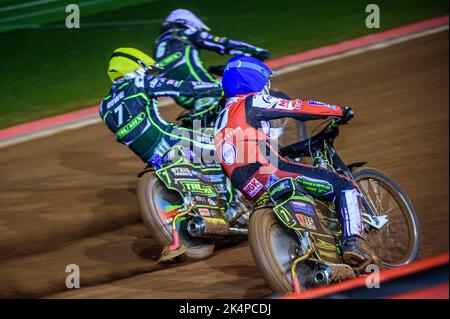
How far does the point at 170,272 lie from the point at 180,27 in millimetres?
3308

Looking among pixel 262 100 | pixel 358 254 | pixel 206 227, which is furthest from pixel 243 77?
pixel 358 254

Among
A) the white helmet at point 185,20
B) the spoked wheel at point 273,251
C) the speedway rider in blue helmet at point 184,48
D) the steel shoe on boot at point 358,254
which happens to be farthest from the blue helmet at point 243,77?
the white helmet at point 185,20

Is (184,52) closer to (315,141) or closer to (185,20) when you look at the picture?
(185,20)

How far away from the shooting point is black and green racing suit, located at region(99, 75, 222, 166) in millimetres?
7758

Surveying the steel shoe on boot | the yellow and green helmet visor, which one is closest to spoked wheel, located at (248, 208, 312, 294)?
the steel shoe on boot

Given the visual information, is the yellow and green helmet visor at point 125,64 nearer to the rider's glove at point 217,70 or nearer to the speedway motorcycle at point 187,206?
the speedway motorcycle at point 187,206

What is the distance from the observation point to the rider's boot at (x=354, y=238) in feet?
19.8

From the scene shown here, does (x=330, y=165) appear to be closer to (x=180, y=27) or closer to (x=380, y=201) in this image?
(x=380, y=201)

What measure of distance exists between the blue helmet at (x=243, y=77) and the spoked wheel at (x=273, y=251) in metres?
1.04

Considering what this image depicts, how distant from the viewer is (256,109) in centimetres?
639

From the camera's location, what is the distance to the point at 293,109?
6293 mm

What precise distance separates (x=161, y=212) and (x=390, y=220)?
194 centimetres

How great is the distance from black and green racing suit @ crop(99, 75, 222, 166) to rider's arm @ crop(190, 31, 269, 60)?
1.21 metres

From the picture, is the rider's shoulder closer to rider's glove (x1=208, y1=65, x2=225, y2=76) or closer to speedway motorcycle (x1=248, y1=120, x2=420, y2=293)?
speedway motorcycle (x1=248, y1=120, x2=420, y2=293)
